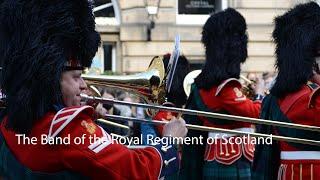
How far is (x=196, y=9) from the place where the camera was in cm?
1287

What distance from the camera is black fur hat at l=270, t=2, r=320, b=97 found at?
3945 millimetres

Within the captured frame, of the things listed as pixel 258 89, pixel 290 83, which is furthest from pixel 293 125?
pixel 258 89

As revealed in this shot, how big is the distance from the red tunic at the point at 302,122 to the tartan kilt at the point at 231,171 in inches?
A: 50.3

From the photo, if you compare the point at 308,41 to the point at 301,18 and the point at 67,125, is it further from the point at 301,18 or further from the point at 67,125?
the point at 67,125

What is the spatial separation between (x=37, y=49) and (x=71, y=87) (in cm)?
22

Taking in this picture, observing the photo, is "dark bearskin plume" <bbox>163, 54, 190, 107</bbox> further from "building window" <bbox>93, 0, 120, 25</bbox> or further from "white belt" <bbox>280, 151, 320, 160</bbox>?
"building window" <bbox>93, 0, 120, 25</bbox>

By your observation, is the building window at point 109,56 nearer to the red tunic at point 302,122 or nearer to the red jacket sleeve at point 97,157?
the red tunic at point 302,122

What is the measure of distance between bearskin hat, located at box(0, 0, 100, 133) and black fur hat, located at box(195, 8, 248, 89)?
2499 millimetres

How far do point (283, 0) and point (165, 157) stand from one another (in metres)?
10.1

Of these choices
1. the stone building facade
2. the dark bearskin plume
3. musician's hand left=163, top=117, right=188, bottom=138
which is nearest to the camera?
musician's hand left=163, top=117, right=188, bottom=138

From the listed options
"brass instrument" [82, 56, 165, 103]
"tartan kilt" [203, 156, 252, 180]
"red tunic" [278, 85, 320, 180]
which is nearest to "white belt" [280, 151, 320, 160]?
"red tunic" [278, 85, 320, 180]

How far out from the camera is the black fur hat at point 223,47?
Result: 5309 mm

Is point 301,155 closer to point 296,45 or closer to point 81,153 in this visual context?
point 296,45

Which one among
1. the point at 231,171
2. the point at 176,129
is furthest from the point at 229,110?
the point at 176,129
